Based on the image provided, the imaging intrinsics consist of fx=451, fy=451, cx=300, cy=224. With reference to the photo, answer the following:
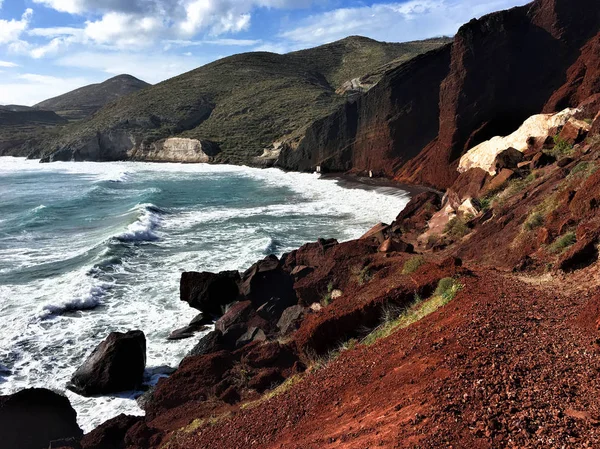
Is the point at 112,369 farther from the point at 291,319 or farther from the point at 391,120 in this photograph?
the point at 391,120

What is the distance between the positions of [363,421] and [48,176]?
5568 cm

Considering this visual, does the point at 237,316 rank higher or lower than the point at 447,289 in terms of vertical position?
lower

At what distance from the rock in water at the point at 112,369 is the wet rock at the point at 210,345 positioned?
4.04 feet

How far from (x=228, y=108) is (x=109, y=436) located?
72.9m

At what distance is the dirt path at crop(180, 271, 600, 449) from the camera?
12.2 ft

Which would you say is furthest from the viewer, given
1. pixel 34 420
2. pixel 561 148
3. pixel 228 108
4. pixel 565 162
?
pixel 228 108

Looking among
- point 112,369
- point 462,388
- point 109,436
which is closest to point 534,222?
point 462,388

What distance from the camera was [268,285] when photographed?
12594 mm

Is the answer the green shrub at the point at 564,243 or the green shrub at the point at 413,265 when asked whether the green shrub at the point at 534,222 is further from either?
the green shrub at the point at 413,265

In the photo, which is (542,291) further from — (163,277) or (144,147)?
(144,147)

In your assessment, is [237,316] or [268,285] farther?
[268,285]

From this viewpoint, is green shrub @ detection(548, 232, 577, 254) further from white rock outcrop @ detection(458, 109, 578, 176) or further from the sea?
white rock outcrop @ detection(458, 109, 578, 176)

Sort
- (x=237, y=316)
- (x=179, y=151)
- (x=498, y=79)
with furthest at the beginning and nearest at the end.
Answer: (x=179, y=151) → (x=498, y=79) → (x=237, y=316)

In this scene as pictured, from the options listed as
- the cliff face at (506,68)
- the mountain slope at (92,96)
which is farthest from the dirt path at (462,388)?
the mountain slope at (92,96)
